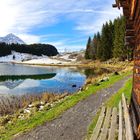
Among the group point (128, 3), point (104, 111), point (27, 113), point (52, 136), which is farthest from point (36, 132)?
point (128, 3)

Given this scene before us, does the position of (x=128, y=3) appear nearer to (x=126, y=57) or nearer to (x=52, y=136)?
(x=52, y=136)

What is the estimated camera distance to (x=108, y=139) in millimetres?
14367

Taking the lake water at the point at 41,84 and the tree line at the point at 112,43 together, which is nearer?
the lake water at the point at 41,84

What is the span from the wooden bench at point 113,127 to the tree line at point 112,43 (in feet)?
252

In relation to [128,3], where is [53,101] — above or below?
below

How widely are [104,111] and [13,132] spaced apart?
205 inches

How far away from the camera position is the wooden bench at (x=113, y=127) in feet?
44.9

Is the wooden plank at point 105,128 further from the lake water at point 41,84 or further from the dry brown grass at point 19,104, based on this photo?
the lake water at point 41,84

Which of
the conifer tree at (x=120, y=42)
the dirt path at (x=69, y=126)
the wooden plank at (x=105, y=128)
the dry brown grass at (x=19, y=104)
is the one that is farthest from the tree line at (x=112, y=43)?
the wooden plank at (x=105, y=128)

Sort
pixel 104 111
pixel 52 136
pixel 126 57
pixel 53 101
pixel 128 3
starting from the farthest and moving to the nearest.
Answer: pixel 126 57, pixel 53 101, pixel 104 111, pixel 52 136, pixel 128 3

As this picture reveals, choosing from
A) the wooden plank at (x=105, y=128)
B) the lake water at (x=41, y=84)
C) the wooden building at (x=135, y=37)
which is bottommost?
the lake water at (x=41, y=84)

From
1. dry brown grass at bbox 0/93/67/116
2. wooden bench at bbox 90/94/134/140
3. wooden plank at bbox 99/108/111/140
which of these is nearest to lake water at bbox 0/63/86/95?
dry brown grass at bbox 0/93/67/116

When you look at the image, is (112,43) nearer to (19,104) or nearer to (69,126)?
(19,104)

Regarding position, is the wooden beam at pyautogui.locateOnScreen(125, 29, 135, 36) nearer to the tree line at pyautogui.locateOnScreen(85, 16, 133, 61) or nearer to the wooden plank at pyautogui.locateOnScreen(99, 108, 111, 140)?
the wooden plank at pyautogui.locateOnScreen(99, 108, 111, 140)
